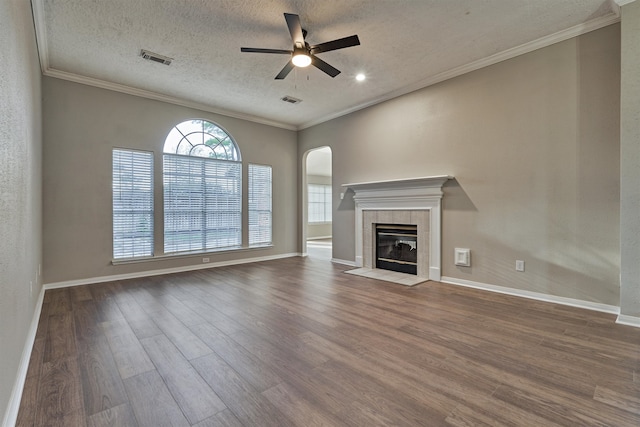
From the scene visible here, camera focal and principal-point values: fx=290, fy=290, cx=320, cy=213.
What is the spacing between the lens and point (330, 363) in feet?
6.86

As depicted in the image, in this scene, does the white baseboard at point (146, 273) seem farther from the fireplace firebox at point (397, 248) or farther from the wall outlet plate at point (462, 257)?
the wall outlet plate at point (462, 257)

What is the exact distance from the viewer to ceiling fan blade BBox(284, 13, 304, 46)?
261 centimetres

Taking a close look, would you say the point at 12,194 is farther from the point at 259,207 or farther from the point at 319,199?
the point at 319,199

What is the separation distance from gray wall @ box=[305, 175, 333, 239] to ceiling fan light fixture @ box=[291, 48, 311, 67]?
7.94 m

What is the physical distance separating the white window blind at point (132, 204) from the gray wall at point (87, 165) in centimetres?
10

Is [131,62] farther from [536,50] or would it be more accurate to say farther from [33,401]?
[536,50]

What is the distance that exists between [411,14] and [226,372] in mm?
3658

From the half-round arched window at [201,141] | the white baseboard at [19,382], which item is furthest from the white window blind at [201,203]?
the white baseboard at [19,382]

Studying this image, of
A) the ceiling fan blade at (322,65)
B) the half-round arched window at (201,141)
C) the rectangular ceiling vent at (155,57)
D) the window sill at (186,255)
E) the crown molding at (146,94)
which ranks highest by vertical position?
the rectangular ceiling vent at (155,57)

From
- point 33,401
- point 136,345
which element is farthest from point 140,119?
point 33,401

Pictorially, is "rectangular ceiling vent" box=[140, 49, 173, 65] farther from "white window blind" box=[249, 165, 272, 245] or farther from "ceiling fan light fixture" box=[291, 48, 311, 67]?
"white window blind" box=[249, 165, 272, 245]

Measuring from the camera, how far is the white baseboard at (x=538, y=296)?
3.10 metres

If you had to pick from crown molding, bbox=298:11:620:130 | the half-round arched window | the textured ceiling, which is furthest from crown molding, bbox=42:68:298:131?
crown molding, bbox=298:11:620:130

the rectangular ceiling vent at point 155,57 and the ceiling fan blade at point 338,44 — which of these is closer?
the ceiling fan blade at point 338,44
